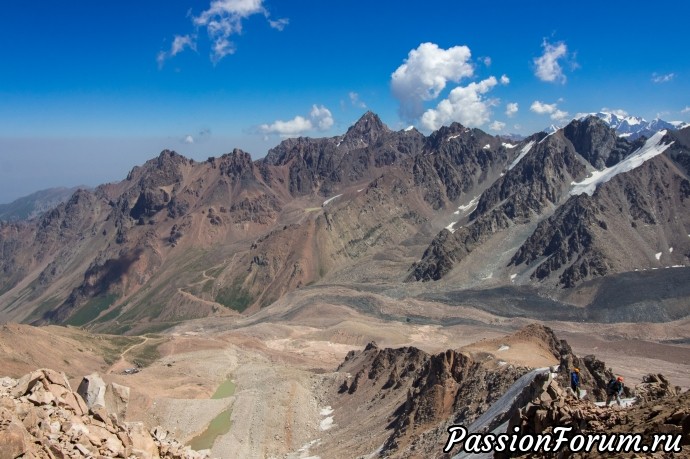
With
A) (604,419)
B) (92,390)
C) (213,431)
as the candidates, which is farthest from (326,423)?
(604,419)

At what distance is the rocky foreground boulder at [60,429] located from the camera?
22.1 metres

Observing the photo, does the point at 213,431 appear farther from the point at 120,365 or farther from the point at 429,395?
the point at 120,365

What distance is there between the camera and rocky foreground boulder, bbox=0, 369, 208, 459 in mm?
22094

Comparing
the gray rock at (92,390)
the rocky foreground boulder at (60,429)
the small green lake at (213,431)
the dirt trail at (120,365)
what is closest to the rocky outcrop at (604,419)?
the rocky foreground boulder at (60,429)

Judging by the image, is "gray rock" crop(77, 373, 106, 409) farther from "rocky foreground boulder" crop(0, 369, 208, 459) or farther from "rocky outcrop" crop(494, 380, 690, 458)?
"rocky outcrop" crop(494, 380, 690, 458)

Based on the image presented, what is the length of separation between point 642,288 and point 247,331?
138m

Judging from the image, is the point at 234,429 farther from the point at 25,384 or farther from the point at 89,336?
the point at 89,336

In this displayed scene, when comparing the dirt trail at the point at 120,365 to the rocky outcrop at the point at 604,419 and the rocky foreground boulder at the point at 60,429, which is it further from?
the rocky outcrop at the point at 604,419

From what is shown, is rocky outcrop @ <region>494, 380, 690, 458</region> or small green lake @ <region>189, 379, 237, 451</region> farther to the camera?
small green lake @ <region>189, 379, 237, 451</region>

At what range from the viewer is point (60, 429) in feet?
83.3

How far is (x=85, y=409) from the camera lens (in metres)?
30.1

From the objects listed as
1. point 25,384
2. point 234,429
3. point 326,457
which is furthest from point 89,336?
point 25,384

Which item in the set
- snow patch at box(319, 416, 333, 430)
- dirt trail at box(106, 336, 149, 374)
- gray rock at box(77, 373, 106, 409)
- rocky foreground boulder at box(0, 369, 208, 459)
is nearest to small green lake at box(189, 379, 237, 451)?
snow patch at box(319, 416, 333, 430)

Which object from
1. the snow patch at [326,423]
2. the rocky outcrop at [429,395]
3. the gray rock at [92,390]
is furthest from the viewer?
the snow patch at [326,423]
